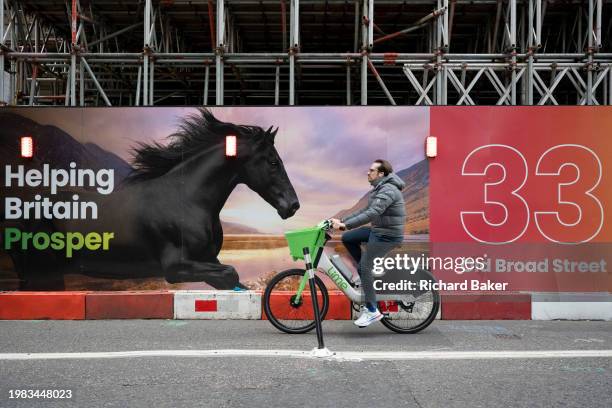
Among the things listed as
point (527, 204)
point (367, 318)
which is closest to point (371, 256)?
point (367, 318)

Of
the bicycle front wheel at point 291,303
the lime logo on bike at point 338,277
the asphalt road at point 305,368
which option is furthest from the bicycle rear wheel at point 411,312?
the bicycle front wheel at point 291,303

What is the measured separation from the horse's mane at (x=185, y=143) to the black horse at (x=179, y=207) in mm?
15

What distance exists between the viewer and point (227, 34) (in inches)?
477

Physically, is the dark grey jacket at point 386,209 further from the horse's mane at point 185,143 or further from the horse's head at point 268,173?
the horse's mane at point 185,143

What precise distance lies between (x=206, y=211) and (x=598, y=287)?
18.9 feet

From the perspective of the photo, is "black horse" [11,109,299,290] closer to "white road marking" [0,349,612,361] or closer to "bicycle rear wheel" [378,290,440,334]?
"bicycle rear wheel" [378,290,440,334]

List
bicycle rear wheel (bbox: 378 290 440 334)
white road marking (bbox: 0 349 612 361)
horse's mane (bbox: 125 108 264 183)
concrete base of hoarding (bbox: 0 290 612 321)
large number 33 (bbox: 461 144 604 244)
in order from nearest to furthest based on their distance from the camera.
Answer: white road marking (bbox: 0 349 612 361), bicycle rear wheel (bbox: 378 290 440 334), concrete base of hoarding (bbox: 0 290 612 321), large number 33 (bbox: 461 144 604 244), horse's mane (bbox: 125 108 264 183)

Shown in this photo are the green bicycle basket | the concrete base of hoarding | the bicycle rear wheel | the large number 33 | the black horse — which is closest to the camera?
the green bicycle basket

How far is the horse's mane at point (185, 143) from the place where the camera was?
860 centimetres

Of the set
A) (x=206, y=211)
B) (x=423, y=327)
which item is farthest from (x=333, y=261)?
(x=206, y=211)

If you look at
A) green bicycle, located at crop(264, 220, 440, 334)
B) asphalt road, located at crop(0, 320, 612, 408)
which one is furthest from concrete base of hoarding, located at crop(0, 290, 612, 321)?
green bicycle, located at crop(264, 220, 440, 334)

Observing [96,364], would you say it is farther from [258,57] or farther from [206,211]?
[258,57]

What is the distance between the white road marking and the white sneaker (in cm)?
70

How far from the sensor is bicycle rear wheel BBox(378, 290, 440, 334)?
6.69 m
